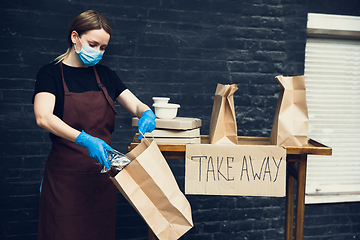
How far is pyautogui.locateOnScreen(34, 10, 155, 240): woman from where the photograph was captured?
58.8 inches

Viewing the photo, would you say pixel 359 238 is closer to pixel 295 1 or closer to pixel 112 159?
pixel 295 1

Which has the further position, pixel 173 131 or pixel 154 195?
pixel 173 131

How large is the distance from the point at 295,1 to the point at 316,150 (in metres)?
1.55

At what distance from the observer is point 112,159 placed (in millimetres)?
1308

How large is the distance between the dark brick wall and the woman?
779mm

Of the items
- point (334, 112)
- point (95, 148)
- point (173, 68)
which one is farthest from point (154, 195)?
point (334, 112)

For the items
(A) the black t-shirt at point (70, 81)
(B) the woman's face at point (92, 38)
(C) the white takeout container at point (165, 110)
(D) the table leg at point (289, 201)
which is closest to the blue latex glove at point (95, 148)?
(A) the black t-shirt at point (70, 81)

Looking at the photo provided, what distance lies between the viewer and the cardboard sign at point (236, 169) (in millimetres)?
1489

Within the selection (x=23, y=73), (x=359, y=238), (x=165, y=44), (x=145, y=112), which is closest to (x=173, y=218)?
(x=145, y=112)

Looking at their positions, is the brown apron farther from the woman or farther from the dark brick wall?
the dark brick wall

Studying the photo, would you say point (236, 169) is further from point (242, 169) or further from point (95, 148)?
point (95, 148)

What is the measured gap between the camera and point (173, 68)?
2.40 metres

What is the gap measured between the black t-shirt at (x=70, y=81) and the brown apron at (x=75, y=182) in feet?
0.10

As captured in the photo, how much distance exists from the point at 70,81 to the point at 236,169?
98 cm
